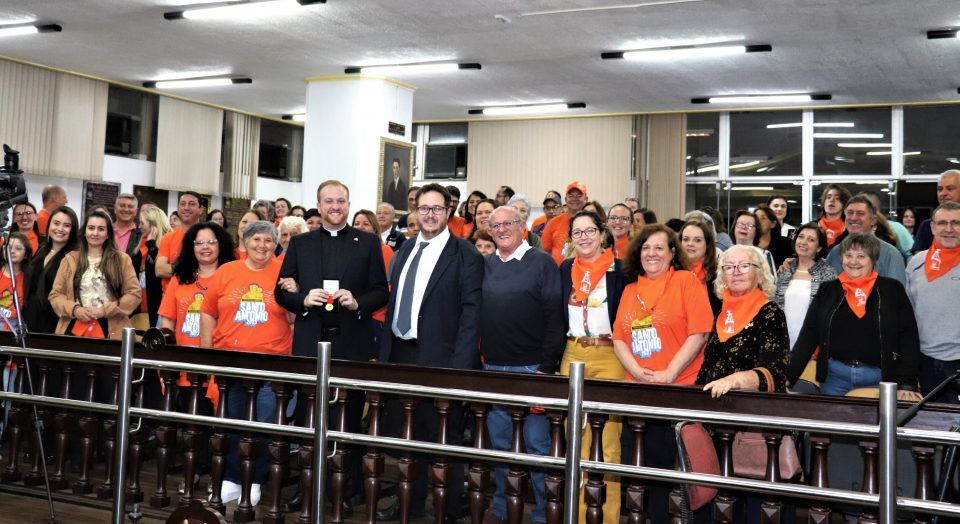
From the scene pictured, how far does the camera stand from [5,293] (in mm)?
5617

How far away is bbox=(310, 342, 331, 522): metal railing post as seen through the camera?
323 centimetres

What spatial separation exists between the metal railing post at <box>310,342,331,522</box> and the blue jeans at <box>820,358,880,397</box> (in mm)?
2316

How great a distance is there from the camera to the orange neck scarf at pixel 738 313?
3.61 m

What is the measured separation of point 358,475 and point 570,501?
200 cm

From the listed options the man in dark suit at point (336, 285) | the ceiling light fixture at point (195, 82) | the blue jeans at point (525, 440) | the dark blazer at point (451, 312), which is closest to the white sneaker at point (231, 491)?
the man in dark suit at point (336, 285)

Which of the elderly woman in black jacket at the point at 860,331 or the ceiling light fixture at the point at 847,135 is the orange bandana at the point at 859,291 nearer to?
the elderly woman in black jacket at the point at 860,331

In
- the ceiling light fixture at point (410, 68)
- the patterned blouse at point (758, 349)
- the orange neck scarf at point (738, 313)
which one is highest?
the ceiling light fixture at point (410, 68)

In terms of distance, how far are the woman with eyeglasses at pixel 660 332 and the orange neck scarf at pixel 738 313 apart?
231 millimetres

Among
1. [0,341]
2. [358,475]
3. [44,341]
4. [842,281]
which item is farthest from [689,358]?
[0,341]

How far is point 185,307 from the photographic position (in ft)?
16.5

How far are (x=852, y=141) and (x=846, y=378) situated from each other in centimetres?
1078

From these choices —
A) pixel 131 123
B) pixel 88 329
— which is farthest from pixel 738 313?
pixel 131 123

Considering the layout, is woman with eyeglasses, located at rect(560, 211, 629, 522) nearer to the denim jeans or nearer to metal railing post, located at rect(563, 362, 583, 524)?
metal railing post, located at rect(563, 362, 583, 524)

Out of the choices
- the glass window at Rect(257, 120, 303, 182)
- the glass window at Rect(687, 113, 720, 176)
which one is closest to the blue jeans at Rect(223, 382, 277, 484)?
the glass window at Rect(687, 113, 720, 176)
